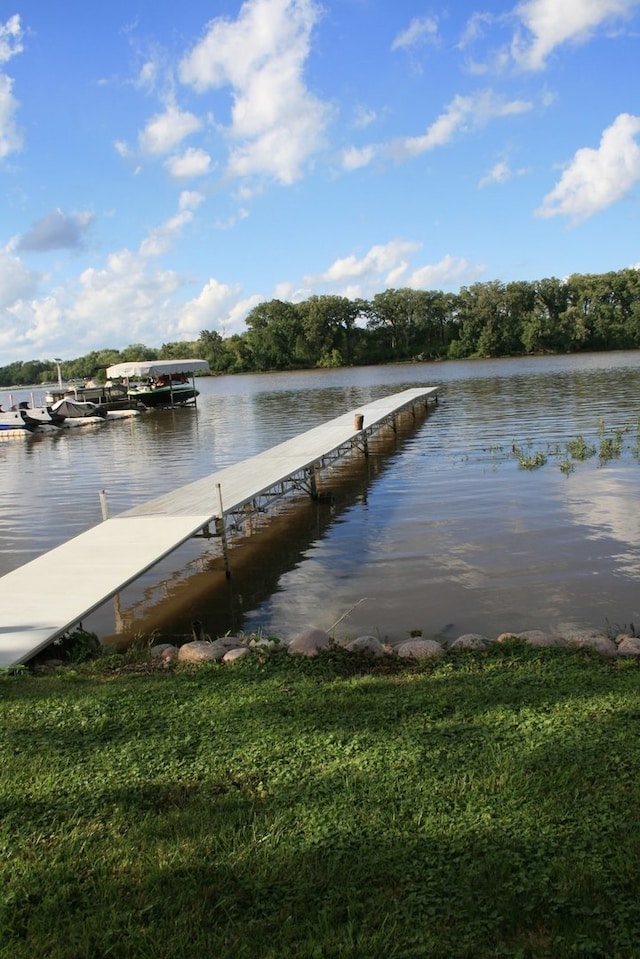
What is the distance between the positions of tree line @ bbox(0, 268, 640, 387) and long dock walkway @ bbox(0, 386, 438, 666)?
293 feet

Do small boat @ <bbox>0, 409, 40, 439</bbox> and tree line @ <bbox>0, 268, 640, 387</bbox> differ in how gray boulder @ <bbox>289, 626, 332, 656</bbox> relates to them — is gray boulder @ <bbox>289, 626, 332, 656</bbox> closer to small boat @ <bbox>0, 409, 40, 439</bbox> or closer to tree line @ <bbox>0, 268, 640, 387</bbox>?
small boat @ <bbox>0, 409, 40, 439</bbox>

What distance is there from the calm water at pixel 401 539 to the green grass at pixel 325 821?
2.91 metres

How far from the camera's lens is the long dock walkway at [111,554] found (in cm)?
Result: 678

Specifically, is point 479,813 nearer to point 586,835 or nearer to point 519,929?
point 586,835

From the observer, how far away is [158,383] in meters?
52.7

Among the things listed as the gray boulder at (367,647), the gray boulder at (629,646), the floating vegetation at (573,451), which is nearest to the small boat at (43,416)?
the floating vegetation at (573,451)

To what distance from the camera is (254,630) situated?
26.4ft

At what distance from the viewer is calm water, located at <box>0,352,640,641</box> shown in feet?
27.0

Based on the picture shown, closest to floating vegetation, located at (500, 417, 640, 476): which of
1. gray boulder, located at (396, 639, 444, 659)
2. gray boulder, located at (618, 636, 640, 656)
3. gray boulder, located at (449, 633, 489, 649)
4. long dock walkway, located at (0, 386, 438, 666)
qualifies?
long dock walkway, located at (0, 386, 438, 666)

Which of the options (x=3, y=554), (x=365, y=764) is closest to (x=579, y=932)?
(x=365, y=764)

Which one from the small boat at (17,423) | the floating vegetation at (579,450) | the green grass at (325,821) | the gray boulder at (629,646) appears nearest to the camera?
the green grass at (325,821)

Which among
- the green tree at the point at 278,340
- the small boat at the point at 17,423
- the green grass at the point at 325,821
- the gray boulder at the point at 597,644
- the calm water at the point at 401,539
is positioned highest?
the green tree at the point at 278,340

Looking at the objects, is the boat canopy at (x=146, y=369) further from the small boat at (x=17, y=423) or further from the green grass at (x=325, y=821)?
the green grass at (x=325, y=821)

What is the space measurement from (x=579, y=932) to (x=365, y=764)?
1.44m
